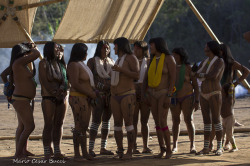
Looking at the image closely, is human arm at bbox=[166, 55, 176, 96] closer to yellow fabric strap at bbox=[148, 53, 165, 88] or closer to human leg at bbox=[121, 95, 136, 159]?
yellow fabric strap at bbox=[148, 53, 165, 88]

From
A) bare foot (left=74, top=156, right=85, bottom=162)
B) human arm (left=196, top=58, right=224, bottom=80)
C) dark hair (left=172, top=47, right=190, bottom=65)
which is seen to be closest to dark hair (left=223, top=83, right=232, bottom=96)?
human arm (left=196, top=58, right=224, bottom=80)

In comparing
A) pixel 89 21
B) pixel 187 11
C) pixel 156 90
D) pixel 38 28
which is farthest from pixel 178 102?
pixel 38 28

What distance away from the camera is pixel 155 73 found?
7.36m

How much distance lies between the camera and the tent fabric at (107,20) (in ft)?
39.6

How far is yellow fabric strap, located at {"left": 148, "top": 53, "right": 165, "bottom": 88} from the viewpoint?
24.0 ft

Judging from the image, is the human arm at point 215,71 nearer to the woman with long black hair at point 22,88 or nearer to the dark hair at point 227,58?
the dark hair at point 227,58

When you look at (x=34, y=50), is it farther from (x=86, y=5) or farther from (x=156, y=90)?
(x=86, y=5)

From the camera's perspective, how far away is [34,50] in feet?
23.8

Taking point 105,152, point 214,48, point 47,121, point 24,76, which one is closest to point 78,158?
point 47,121

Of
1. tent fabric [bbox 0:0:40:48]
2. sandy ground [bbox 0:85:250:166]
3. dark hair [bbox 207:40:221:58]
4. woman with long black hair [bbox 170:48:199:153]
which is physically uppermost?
tent fabric [bbox 0:0:40:48]

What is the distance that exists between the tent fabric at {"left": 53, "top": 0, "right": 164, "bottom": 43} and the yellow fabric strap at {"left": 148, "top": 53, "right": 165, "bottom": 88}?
4379 millimetres

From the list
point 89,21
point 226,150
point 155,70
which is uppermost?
point 89,21

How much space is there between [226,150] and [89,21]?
554 cm

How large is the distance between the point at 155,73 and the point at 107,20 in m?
5.32
